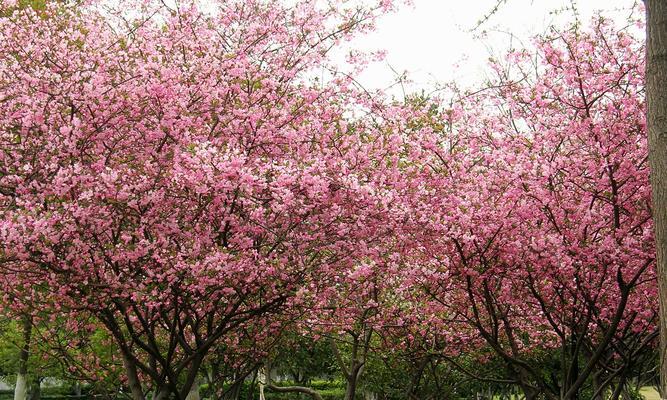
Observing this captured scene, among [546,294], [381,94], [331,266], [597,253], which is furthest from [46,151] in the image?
[546,294]

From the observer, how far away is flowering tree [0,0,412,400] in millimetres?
6859

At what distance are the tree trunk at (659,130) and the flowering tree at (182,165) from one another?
318 centimetres

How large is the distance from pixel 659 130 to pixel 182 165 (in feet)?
14.3

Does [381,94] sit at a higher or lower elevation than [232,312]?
higher

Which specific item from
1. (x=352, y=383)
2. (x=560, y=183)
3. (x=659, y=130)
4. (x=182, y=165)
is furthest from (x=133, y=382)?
(x=659, y=130)

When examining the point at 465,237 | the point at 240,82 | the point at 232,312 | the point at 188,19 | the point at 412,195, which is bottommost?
the point at 232,312

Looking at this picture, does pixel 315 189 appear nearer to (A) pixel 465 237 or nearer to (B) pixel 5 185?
(A) pixel 465 237

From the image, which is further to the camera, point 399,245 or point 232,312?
point 399,245

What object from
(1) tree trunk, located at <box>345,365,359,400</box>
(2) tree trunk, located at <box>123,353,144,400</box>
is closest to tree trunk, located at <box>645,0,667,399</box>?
(2) tree trunk, located at <box>123,353,144,400</box>

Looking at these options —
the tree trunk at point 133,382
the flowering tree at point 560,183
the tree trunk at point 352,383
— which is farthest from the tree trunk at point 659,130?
the tree trunk at point 352,383

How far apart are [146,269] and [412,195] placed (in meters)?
3.23

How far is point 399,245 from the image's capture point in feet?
29.2

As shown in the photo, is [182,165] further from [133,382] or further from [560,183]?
[560,183]

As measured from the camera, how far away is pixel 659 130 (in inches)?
187
